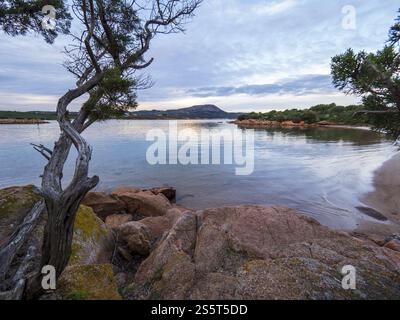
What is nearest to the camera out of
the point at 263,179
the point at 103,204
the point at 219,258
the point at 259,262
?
the point at 259,262

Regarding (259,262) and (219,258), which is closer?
(259,262)

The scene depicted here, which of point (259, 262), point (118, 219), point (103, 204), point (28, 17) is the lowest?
point (118, 219)

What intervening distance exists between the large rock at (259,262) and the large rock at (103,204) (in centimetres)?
523

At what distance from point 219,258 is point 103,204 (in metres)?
6.86

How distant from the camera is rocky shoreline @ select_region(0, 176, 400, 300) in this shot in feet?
12.3

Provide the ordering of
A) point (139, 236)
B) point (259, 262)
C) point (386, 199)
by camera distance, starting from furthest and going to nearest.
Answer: point (386, 199) < point (139, 236) < point (259, 262)

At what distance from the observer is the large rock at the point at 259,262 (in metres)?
3.80

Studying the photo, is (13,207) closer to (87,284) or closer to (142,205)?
(87,284)

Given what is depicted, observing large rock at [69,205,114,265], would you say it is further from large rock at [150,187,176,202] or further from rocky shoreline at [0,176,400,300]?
large rock at [150,187,176,202]

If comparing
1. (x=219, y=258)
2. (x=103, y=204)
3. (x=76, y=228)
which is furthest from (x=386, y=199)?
(x=76, y=228)

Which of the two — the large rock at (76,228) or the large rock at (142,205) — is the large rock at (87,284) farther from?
the large rock at (142,205)

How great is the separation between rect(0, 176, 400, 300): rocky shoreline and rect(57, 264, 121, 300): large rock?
1cm

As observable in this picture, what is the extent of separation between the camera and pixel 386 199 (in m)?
12.8

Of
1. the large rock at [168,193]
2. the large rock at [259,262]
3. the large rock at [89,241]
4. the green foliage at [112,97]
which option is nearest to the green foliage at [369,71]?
the large rock at [259,262]
